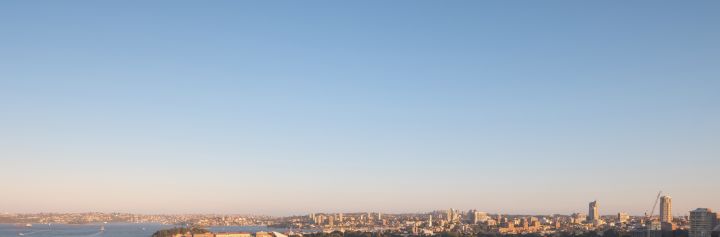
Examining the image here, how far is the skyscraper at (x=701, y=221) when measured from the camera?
54.7 meters

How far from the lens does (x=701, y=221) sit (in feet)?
184

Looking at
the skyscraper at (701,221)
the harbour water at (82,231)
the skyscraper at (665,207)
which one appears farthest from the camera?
the skyscraper at (665,207)

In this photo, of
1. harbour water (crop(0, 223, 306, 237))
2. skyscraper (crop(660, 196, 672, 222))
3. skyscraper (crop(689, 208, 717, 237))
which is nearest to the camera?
skyscraper (crop(689, 208, 717, 237))

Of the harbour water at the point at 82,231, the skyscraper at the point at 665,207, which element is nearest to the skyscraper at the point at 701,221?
the skyscraper at the point at 665,207

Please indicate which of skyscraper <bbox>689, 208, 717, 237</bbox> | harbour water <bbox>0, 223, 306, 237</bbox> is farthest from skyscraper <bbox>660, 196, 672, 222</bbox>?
harbour water <bbox>0, 223, 306, 237</bbox>

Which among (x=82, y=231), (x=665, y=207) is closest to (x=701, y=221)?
(x=665, y=207)

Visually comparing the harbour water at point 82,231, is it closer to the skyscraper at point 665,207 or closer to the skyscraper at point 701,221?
the skyscraper at point 665,207

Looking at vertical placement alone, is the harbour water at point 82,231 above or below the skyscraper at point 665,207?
below

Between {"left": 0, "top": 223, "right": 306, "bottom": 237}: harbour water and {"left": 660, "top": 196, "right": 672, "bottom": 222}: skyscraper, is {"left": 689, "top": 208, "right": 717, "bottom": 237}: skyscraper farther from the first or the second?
{"left": 0, "top": 223, "right": 306, "bottom": 237}: harbour water

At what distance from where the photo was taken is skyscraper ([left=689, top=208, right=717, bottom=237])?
5466 centimetres

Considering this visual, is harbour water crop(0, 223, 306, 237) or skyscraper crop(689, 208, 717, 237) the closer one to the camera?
skyscraper crop(689, 208, 717, 237)

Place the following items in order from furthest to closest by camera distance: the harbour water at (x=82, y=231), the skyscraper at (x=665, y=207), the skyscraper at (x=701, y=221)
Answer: the skyscraper at (x=665, y=207), the harbour water at (x=82, y=231), the skyscraper at (x=701, y=221)

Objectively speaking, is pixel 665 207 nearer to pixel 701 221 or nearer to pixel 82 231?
pixel 701 221

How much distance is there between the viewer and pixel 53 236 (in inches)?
2840
